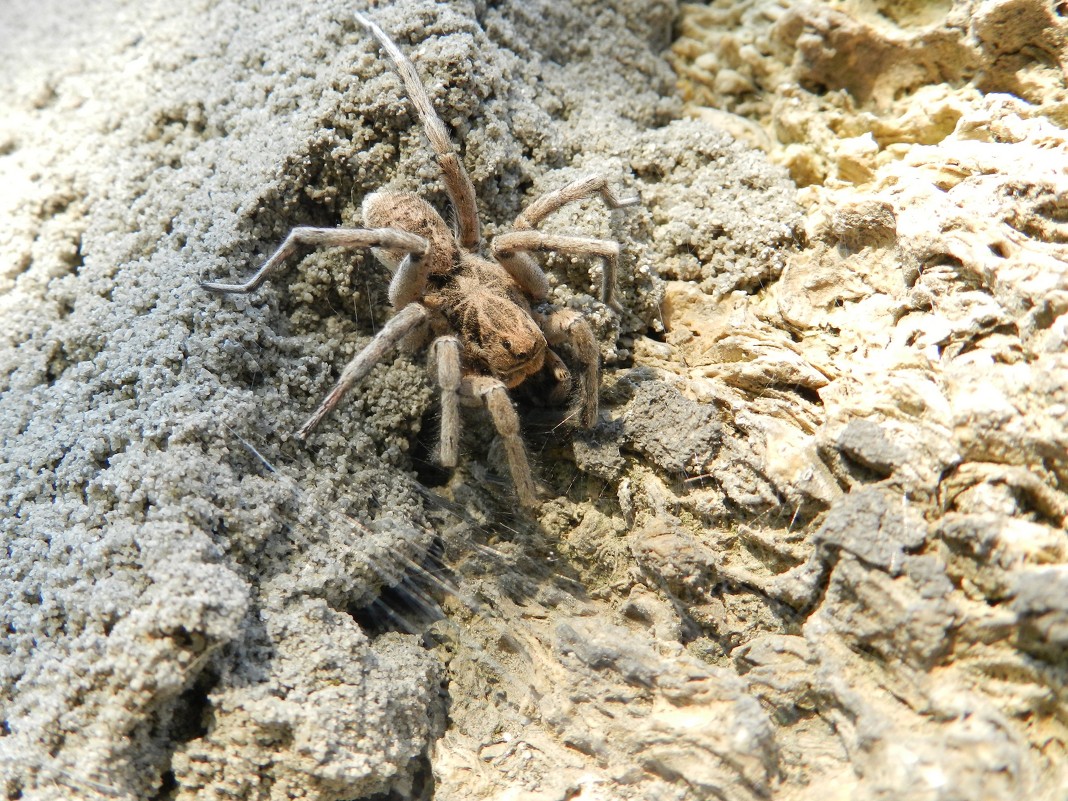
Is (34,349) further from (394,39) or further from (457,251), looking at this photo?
(394,39)

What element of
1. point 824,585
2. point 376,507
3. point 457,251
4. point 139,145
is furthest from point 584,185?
point 139,145

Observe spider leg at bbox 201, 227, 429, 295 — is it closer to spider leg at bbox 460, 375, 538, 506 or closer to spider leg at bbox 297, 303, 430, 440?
spider leg at bbox 297, 303, 430, 440

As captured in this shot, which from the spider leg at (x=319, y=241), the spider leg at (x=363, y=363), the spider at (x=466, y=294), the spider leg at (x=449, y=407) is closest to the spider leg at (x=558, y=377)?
the spider at (x=466, y=294)

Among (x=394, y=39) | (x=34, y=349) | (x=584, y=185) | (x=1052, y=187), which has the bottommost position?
(x=34, y=349)

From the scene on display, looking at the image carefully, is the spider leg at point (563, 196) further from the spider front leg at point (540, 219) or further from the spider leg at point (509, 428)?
the spider leg at point (509, 428)

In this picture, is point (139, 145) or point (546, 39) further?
point (546, 39)

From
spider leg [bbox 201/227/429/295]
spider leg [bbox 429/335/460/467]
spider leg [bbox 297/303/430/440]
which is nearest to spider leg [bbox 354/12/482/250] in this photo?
spider leg [bbox 201/227/429/295]

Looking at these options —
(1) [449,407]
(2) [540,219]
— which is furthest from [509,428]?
(2) [540,219]
